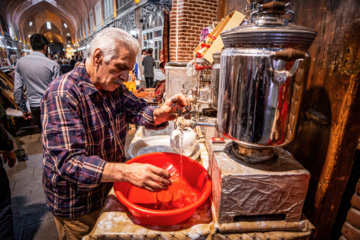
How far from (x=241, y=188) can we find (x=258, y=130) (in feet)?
0.97

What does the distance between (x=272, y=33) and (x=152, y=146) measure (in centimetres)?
143

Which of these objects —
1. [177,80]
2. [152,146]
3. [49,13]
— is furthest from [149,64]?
[49,13]

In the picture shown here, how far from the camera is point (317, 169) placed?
3.58 feet

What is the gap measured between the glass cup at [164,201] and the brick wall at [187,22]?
5.56 m

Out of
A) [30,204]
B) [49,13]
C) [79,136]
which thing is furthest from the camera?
[49,13]

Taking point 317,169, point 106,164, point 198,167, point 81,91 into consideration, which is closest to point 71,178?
point 106,164

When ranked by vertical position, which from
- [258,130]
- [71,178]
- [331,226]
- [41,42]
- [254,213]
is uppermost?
[41,42]

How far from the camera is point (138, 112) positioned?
160cm

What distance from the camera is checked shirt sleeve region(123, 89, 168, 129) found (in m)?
1.56

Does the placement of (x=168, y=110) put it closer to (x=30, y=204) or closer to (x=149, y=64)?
(x=30, y=204)

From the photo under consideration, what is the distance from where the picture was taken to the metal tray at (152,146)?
1.70 m

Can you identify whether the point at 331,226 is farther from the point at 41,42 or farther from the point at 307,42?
the point at 41,42

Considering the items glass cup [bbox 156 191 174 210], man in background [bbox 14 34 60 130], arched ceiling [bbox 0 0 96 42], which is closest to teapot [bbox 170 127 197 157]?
glass cup [bbox 156 191 174 210]

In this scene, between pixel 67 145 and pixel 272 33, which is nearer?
pixel 272 33
